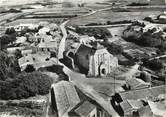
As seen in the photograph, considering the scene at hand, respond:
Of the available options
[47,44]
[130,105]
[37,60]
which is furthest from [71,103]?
[47,44]

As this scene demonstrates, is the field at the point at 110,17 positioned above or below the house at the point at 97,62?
above

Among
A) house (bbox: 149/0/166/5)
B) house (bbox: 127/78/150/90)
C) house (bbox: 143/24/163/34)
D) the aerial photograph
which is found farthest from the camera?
house (bbox: 149/0/166/5)

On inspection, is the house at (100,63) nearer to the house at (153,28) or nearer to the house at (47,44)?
the house at (47,44)

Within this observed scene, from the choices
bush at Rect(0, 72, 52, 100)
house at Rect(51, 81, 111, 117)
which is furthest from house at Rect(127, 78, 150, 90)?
bush at Rect(0, 72, 52, 100)

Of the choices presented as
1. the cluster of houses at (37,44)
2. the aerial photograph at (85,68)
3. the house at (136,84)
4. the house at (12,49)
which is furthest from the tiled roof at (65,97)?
the house at (12,49)

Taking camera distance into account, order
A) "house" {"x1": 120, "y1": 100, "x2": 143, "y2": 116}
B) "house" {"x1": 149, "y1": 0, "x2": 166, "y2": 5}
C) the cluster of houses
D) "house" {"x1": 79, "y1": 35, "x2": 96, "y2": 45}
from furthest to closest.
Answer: "house" {"x1": 149, "y1": 0, "x2": 166, "y2": 5} → "house" {"x1": 79, "y1": 35, "x2": 96, "y2": 45} → the cluster of houses → "house" {"x1": 120, "y1": 100, "x2": 143, "y2": 116}

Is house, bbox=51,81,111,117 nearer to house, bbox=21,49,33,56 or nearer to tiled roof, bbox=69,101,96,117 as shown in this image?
tiled roof, bbox=69,101,96,117

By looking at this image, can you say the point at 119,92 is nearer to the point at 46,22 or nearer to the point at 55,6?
the point at 46,22

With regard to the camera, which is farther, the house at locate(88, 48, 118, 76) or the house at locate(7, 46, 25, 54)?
the house at locate(7, 46, 25, 54)
